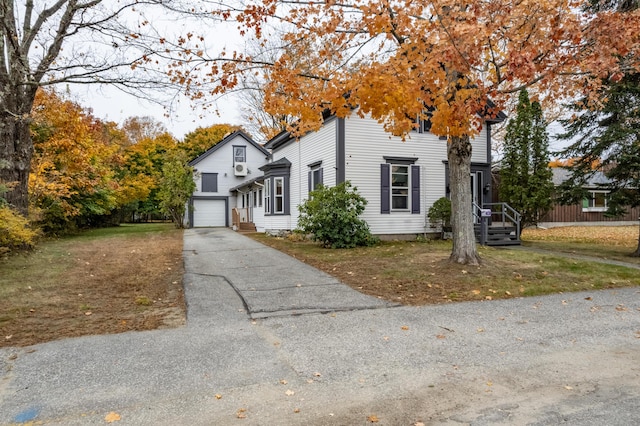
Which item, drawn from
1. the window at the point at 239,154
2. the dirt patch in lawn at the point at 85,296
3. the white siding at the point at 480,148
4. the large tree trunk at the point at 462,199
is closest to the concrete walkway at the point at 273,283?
the dirt patch in lawn at the point at 85,296

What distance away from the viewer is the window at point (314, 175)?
52.1 feet

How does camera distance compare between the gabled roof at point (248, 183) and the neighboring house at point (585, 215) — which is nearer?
the gabled roof at point (248, 183)

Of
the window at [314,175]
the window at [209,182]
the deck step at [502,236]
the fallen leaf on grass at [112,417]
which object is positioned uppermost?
the window at [209,182]

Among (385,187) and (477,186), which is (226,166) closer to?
(385,187)

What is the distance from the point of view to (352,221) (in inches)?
518

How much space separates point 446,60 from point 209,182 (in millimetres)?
23555

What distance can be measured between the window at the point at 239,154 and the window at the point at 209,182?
6.04ft

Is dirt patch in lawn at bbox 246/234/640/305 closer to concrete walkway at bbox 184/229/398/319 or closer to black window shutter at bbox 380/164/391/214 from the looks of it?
concrete walkway at bbox 184/229/398/319

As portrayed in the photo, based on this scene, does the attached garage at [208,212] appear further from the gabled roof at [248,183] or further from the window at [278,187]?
the window at [278,187]

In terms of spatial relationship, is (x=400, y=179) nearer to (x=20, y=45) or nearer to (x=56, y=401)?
(x=20, y=45)

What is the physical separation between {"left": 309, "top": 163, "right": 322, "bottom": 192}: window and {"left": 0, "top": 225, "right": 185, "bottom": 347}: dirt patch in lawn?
6.62m

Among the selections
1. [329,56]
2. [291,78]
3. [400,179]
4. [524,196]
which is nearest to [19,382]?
[291,78]

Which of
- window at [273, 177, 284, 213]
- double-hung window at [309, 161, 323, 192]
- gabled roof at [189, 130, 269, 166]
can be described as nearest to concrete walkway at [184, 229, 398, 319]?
double-hung window at [309, 161, 323, 192]

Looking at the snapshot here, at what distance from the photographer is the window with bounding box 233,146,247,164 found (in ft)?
93.6
